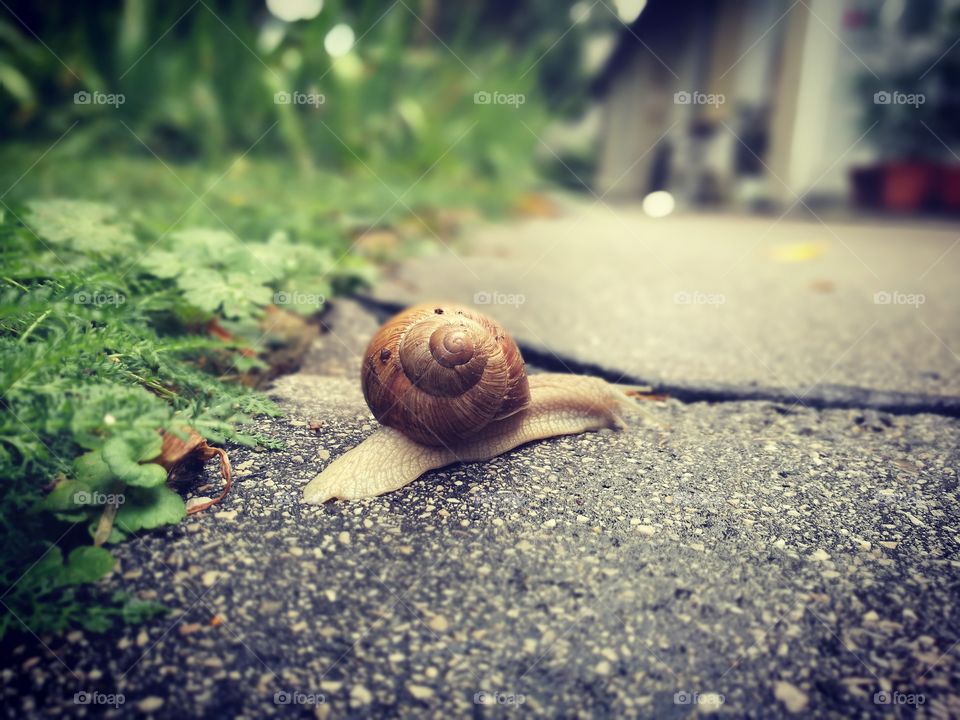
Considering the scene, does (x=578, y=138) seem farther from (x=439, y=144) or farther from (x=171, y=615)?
(x=171, y=615)

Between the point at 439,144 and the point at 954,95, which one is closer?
the point at 439,144

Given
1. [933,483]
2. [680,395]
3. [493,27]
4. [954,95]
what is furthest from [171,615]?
[493,27]

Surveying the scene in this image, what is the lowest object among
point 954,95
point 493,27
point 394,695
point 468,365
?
point 394,695
